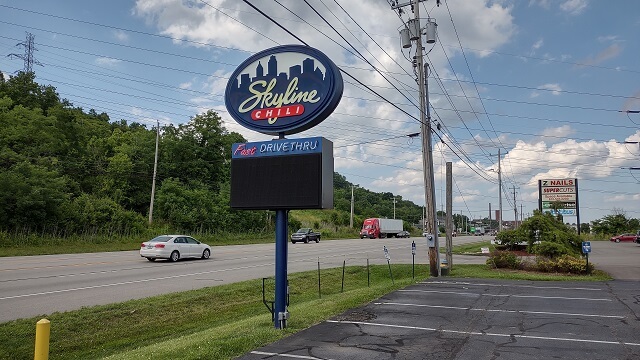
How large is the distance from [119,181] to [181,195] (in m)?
8.22

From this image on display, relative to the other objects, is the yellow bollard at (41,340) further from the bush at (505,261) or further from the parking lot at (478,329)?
the bush at (505,261)

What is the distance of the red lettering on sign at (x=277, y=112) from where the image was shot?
9.69m

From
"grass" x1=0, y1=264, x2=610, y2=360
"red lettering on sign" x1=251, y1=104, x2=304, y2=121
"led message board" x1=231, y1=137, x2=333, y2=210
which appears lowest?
"grass" x1=0, y1=264, x2=610, y2=360

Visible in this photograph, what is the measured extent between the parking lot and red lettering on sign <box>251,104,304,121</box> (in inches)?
174

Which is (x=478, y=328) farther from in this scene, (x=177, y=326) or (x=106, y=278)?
(x=106, y=278)

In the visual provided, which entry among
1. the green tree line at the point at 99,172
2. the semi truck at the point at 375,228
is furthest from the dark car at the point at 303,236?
the semi truck at the point at 375,228

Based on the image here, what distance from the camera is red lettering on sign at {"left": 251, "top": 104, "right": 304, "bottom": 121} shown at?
9688mm

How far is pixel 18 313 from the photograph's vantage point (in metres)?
10.9

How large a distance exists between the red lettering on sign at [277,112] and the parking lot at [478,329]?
174 inches

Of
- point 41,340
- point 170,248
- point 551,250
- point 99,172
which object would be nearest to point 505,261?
point 551,250

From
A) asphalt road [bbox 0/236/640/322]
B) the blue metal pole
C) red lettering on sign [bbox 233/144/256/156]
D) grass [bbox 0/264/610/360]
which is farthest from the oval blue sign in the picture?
asphalt road [bbox 0/236/640/322]

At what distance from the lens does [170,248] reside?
78.1 feet

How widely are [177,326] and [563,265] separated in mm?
17256

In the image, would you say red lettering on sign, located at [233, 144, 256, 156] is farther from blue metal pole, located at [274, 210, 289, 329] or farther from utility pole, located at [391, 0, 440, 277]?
utility pole, located at [391, 0, 440, 277]
